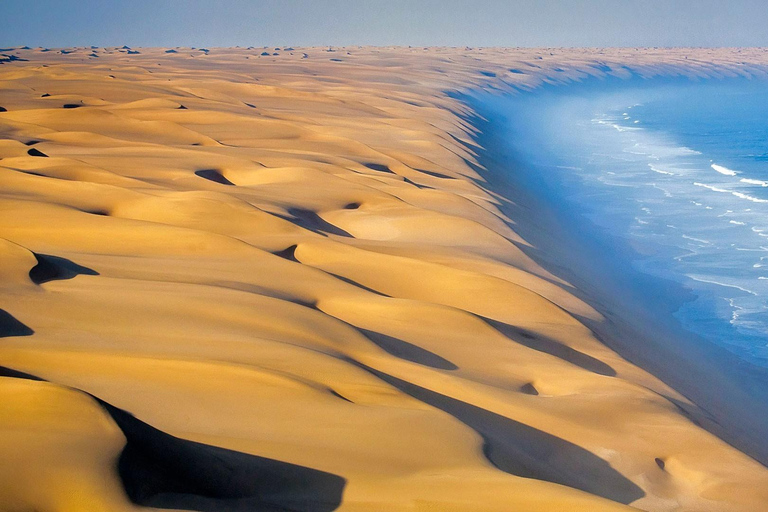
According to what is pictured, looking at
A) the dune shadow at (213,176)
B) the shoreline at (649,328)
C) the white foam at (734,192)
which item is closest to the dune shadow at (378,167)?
the shoreline at (649,328)

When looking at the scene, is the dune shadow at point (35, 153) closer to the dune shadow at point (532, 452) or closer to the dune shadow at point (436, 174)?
the dune shadow at point (436, 174)

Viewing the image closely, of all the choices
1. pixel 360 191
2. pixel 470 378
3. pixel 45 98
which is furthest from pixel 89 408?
pixel 45 98

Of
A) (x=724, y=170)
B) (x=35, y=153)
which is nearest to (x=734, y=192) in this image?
(x=724, y=170)

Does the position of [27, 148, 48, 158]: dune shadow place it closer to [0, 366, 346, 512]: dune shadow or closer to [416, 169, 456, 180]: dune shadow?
[416, 169, 456, 180]: dune shadow

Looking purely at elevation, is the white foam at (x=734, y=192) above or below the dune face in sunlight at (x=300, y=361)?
below

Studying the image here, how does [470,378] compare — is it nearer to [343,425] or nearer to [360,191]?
[343,425]

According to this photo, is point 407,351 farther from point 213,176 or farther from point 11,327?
point 213,176
